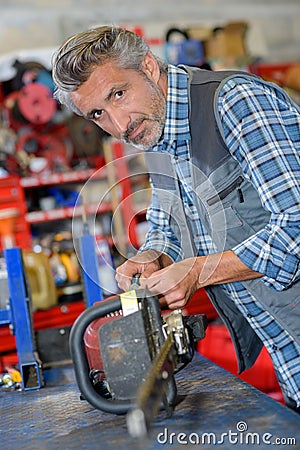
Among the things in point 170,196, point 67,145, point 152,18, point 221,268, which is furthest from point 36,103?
point 221,268

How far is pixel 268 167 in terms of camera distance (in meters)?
1.38

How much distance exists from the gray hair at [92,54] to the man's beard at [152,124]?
0.26 ft

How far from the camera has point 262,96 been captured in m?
1.43

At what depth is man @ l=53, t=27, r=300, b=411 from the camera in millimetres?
1399

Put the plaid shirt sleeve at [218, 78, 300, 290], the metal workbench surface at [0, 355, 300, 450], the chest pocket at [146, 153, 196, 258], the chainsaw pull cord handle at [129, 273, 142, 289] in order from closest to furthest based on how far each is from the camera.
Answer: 1. the metal workbench surface at [0, 355, 300, 450]
2. the plaid shirt sleeve at [218, 78, 300, 290]
3. the chainsaw pull cord handle at [129, 273, 142, 289]
4. the chest pocket at [146, 153, 196, 258]

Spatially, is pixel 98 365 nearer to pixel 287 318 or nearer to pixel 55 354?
pixel 287 318

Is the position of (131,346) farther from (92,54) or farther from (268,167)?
(92,54)

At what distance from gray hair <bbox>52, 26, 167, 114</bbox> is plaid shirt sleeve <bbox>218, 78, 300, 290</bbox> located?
9.4 inches

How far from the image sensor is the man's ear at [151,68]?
158 cm

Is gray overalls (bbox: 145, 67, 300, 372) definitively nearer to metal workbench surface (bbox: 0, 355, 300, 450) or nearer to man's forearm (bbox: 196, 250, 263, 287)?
man's forearm (bbox: 196, 250, 263, 287)

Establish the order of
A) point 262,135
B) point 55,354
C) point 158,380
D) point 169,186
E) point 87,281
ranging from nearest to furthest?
point 158,380, point 262,135, point 169,186, point 87,281, point 55,354

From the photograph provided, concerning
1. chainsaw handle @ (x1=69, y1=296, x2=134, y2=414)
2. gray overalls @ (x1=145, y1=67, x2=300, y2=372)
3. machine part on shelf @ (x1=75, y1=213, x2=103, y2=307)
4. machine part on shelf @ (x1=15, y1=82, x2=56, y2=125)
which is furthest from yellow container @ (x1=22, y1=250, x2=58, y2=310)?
chainsaw handle @ (x1=69, y1=296, x2=134, y2=414)

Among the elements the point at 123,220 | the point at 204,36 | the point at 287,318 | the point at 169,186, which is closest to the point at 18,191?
the point at 123,220

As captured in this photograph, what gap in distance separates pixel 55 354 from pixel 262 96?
1.17m
